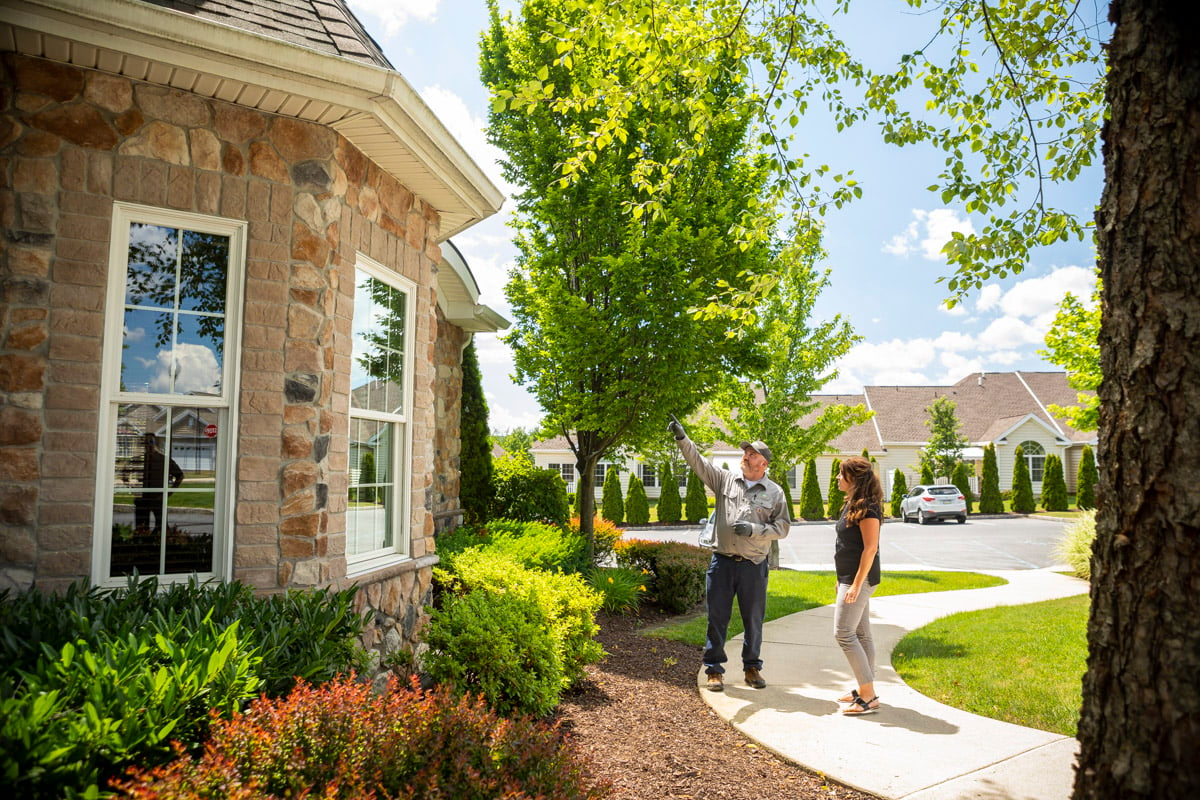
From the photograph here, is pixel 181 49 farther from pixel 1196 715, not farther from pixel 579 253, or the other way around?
pixel 579 253

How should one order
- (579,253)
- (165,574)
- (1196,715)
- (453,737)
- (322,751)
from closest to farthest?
1. (1196,715)
2. (322,751)
3. (453,737)
4. (165,574)
5. (579,253)

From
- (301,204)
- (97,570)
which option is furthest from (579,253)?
(97,570)

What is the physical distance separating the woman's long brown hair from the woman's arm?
0.06 metres

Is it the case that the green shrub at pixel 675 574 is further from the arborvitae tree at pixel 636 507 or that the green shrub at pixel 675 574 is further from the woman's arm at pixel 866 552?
→ the arborvitae tree at pixel 636 507

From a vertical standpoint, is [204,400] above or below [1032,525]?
above

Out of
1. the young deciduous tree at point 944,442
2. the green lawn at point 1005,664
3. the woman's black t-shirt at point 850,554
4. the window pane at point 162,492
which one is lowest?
the green lawn at point 1005,664

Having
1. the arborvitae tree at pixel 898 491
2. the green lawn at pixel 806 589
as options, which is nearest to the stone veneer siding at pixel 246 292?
the green lawn at pixel 806 589

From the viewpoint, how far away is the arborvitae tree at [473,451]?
10.8 meters

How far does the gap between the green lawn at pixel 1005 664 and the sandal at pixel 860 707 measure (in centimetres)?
73

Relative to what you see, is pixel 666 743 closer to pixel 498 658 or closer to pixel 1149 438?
pixel 498 658

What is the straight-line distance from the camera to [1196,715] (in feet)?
6.47

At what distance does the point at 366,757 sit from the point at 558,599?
313cm

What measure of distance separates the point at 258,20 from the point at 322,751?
407cm

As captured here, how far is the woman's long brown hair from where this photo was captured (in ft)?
16.3
